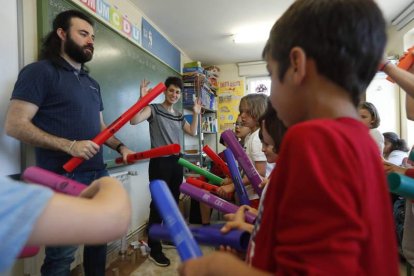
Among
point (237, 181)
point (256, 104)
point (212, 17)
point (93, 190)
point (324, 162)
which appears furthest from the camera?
point (212, 17)

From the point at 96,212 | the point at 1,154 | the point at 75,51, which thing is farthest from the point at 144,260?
the point at 96,212

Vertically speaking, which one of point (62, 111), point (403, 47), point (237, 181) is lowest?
point (237, 181)

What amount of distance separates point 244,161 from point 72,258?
103cm

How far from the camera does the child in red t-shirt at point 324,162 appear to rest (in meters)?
0.31

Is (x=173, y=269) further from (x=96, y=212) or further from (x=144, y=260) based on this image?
(x=96, y=212)

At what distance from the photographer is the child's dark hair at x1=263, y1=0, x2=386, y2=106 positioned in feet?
1.34

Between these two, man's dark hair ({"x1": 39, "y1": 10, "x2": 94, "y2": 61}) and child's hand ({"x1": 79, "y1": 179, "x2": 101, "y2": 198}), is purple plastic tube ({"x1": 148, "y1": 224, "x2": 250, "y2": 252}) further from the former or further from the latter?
man's dark hair ({"x1": 39, "y1": 10, "x2": 94, "y2": 61})

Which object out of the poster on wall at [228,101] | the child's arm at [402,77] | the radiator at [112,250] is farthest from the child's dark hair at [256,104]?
the poster on wall at [228,101]

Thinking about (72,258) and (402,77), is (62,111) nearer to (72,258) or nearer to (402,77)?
(72,258)

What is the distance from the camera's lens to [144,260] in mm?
2270

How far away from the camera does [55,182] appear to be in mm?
583

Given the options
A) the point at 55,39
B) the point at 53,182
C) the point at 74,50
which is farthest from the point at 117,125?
the point at 53,182

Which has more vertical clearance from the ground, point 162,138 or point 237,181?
point 162,138

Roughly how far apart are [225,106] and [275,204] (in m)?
4.65
